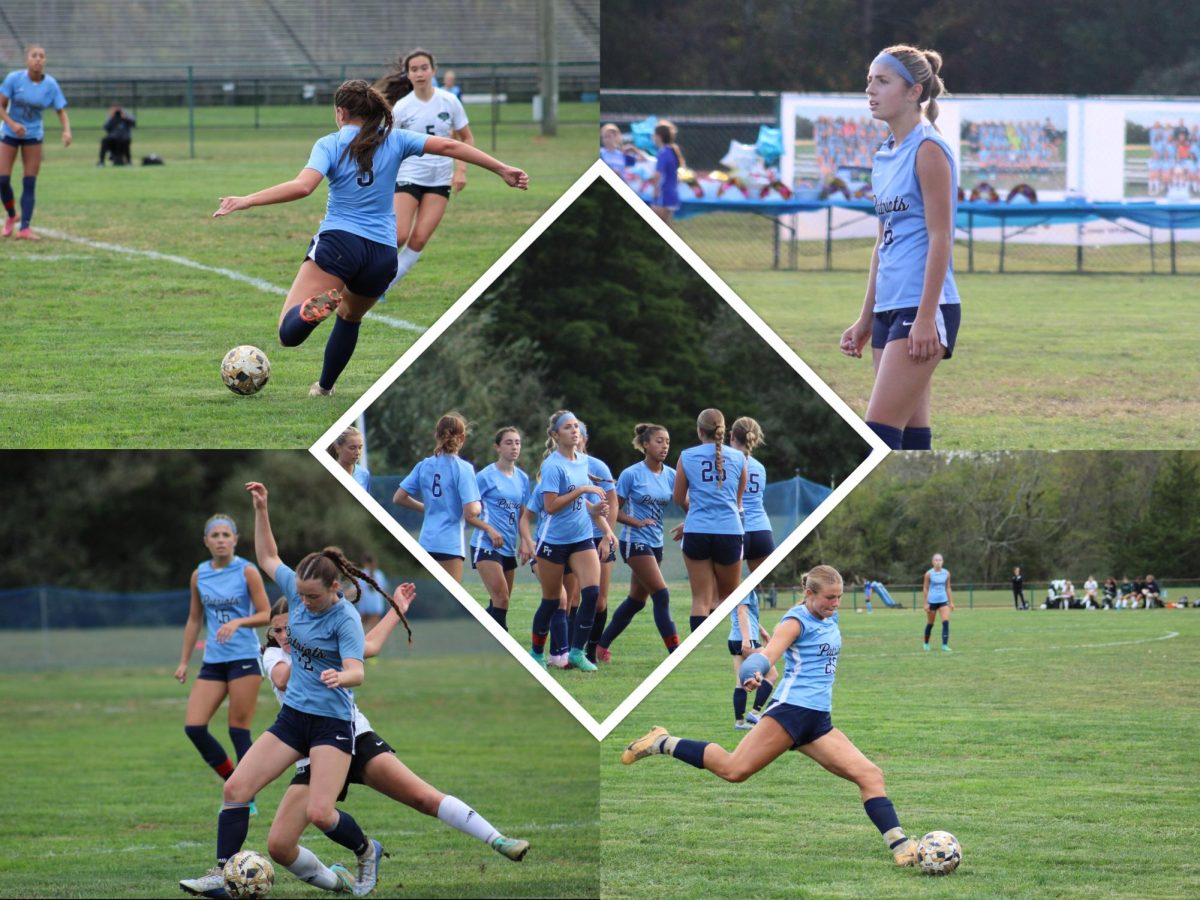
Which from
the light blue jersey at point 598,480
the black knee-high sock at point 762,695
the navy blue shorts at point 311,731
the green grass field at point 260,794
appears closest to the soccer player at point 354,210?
the light blue jersey at point 598,480

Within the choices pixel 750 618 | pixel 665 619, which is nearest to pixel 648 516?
pixel 665 619

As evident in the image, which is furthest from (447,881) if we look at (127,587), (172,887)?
(127,587)

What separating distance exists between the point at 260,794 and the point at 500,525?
5.38 metres

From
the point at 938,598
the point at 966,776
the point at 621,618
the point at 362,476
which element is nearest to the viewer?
the point at 621,618

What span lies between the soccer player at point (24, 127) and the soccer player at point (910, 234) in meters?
9.12

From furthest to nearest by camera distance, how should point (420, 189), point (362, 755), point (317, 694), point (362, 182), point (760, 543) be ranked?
point (420, 189) < point (362, 182) < point (760, 543) < point (362, 755) < point (317, 694)

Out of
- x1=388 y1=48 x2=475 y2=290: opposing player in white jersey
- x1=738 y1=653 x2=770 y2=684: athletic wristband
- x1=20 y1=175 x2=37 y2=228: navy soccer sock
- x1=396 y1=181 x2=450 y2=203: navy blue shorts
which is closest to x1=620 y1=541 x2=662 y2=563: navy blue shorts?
x1=738 y1=653 x2=770 y2=684: athletic wristband

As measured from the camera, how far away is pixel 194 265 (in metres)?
13.2

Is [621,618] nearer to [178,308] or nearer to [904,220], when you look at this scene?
[904,220]

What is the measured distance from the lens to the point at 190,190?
1934 centimetres

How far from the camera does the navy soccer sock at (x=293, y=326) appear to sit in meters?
7.80

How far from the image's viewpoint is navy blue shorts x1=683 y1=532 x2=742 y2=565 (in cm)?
732

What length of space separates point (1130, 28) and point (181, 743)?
71.1 ft

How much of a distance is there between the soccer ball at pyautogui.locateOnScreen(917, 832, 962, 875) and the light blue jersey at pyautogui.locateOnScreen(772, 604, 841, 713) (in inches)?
31.2
